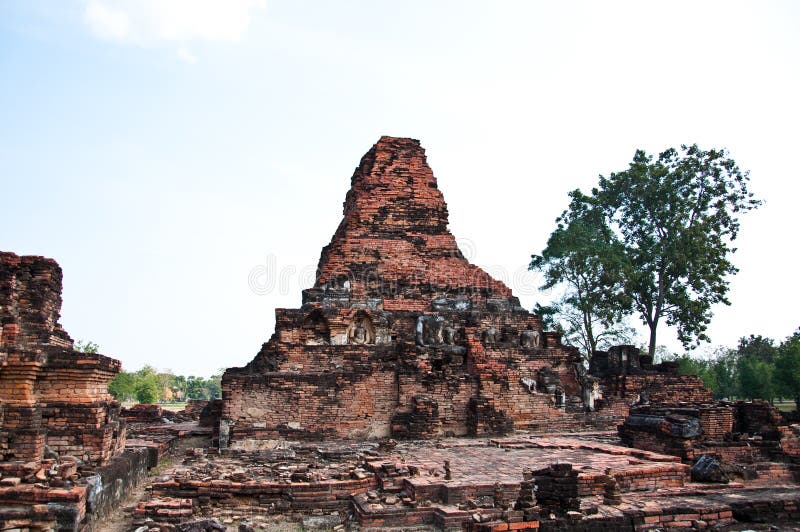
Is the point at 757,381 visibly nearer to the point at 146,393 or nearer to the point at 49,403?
the point at 49,403

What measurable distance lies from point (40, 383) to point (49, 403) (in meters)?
0.26

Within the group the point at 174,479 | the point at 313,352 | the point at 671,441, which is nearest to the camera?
the point at 174,479

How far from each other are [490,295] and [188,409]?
1145cm

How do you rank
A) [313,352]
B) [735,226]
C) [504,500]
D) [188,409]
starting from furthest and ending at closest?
[735,226]
[188,409]
[313,352]
[504,500]

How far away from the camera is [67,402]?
7.55 meters

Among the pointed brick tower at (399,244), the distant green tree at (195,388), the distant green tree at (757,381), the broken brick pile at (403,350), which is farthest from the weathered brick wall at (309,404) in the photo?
the distant green tree at (195,388)

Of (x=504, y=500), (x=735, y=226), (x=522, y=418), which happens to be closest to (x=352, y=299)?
(x=522, y=418)

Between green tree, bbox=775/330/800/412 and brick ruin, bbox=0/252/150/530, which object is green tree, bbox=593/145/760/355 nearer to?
green tree, bbox=775/330/800/412

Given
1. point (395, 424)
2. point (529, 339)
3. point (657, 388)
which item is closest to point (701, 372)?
point (657, 388)

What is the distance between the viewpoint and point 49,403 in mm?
7496

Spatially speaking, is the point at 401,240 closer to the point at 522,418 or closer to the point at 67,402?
the point at 522,418

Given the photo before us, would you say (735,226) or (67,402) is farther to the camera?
(735,226)

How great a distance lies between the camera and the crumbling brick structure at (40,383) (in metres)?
7.10

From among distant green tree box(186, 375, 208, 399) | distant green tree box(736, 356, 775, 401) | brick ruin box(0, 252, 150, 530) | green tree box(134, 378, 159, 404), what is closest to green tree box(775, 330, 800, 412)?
distant green tree box(736, 356, 775, 401)
